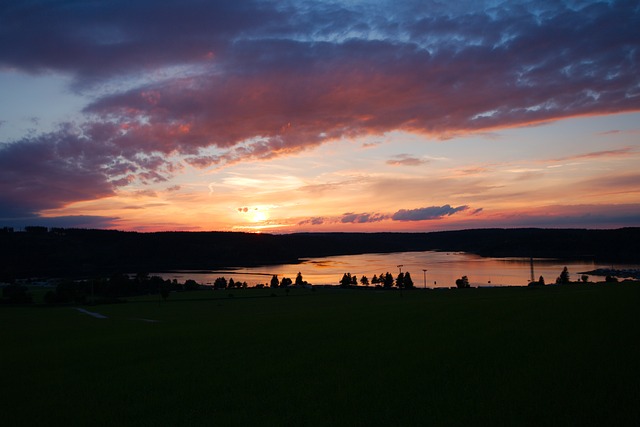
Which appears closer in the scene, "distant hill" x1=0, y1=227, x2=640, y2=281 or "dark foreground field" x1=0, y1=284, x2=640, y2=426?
"dark foreground field" x1=0, y1=284, x2=640, y2=426

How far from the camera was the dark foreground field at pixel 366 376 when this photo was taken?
22.6 feet

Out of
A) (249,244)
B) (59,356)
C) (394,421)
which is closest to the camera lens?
(394,421)

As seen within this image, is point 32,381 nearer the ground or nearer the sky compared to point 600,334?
nearer the ground

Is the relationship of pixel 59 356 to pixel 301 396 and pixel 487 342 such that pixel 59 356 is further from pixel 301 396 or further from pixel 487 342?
pixel 487 342

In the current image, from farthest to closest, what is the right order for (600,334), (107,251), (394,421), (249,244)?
(249,244)
(107,251)
(600,334)
(394,421)

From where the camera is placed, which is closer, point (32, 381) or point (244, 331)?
point (32, 381)

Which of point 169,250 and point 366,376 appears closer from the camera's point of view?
point 366,376

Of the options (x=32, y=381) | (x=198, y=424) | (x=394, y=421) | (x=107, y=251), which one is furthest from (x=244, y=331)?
(x=107, y=251)

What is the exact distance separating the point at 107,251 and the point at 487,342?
164 m

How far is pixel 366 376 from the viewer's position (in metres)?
8.88

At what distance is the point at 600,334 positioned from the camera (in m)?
10.3

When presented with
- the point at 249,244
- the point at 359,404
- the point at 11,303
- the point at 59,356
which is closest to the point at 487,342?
the point at 359,404

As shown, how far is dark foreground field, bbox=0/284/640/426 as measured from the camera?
6875 millimetres

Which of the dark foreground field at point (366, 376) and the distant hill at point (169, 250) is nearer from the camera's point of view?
the dark foreground field at point (366, 376)
